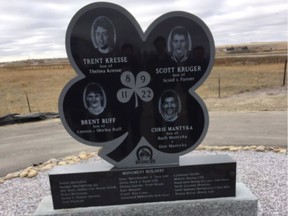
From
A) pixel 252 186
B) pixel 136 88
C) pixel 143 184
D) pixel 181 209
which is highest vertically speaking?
pixel 136 88

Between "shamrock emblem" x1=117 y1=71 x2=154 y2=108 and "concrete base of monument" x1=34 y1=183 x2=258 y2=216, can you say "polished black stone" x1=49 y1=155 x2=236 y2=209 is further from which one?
"shamrock emblem" x1=117 y1=71 x2=154 y2=108

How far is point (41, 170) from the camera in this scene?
6.30 m

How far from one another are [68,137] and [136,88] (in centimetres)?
520

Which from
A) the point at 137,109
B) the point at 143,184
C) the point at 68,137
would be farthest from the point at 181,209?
the point at 68,137

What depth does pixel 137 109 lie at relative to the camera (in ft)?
12.7

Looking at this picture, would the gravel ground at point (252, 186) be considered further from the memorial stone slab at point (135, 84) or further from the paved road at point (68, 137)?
the memorial stone slab at point (135, 84)

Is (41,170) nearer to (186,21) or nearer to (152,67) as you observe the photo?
(152,67)

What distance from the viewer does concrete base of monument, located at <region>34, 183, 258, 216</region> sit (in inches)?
150

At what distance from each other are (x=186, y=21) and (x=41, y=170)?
4.19 m

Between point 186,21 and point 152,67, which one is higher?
point 186,21

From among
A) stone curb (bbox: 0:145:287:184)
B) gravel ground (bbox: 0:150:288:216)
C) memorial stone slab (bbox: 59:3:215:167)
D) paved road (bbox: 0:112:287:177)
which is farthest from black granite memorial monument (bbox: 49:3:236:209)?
paved road (bbox: 0:112:287:177)

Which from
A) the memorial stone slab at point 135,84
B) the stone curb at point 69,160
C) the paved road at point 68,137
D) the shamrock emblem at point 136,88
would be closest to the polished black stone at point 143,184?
the memorial stone slab at point 135,84

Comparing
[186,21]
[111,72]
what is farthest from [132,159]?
[186,21]

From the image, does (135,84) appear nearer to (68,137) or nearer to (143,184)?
(143,184)
